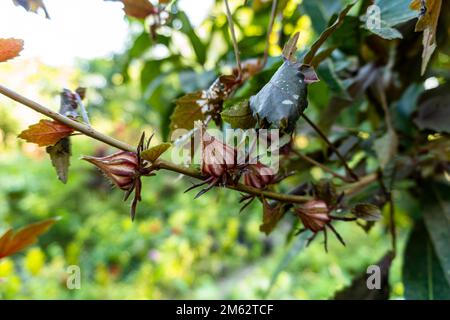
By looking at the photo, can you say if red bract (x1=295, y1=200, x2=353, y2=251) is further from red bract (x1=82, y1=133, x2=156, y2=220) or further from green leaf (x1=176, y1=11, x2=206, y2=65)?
green leaf (x1=176, y1=11, x2=206, y2=65)

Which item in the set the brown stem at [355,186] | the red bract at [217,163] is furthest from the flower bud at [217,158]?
the brown stem at [355,186]

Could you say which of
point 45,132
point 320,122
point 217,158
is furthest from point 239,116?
point 320,122

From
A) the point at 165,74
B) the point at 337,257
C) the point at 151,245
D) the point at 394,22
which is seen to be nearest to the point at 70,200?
the point at 151,245

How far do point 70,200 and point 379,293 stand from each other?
3.50 metres

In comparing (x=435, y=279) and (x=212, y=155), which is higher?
(x=212, y=155)

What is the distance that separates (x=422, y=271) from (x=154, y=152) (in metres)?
0.51

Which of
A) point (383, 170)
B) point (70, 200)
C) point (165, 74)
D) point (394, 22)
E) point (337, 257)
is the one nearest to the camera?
point (394, 22)

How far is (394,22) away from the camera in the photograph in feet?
1.49

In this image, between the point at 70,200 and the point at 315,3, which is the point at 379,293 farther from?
the point at 70,200

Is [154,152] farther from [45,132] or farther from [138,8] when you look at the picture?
[138,8]

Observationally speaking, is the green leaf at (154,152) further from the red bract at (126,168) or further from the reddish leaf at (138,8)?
the reddish leaf at (138,8)

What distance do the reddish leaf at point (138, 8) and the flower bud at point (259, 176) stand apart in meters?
0.24

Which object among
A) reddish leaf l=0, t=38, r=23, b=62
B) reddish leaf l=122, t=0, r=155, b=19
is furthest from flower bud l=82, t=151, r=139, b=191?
reddish leaf l=122, t=0, r=155, b=19

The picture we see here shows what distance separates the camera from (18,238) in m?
Result: 0.42
